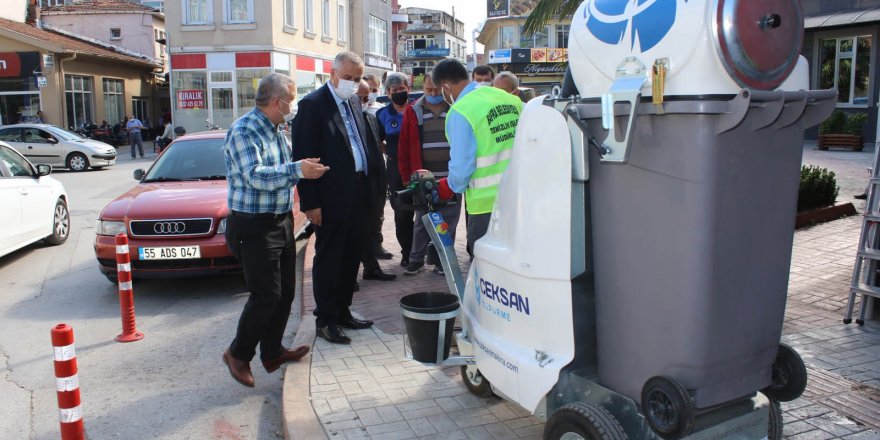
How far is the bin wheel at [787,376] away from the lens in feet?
9.45

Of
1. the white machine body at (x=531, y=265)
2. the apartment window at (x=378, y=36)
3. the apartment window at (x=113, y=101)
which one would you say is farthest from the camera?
the apartment window at (x=378, y=36)

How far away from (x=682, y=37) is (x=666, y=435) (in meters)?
1.38

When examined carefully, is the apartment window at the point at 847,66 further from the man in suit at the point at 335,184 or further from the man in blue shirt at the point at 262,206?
the man in blue shirt at the point at 262,206

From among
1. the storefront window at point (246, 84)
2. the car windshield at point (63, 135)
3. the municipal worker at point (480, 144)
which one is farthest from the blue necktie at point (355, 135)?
the storefront window at point (246, 84)

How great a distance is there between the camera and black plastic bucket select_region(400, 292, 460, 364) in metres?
3.68

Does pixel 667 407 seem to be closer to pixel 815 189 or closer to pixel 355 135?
pixel 355 135

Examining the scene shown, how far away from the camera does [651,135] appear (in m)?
2.52

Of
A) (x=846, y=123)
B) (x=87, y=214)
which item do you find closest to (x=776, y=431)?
(x=87, y=214)

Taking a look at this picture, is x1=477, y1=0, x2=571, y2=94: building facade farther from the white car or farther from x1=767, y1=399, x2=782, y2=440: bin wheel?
x1=767, y1=399, x2=782, y2=440: bin wheel

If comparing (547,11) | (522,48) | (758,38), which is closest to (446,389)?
(758,38)

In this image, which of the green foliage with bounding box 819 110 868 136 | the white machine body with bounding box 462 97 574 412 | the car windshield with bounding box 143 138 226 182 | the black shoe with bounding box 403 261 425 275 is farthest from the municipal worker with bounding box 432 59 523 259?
the green foliage with bounding box 819 110 868 136

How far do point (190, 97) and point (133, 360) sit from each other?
88.0 ft

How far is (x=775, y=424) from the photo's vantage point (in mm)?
3127

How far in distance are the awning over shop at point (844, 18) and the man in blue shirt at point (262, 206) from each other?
60.0ft
